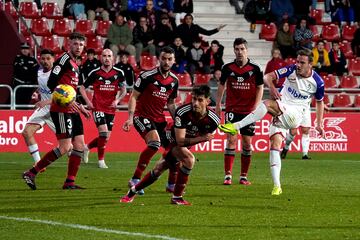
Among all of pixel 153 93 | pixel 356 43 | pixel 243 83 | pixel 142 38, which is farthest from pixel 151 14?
pixel 153 93

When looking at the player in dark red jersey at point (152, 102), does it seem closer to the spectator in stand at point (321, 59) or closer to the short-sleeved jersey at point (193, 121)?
the short-sleeved jersey at point (193, 121)

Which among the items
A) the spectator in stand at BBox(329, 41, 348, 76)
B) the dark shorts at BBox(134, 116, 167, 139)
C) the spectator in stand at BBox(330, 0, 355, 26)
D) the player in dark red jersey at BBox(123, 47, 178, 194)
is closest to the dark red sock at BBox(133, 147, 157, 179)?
the player in dark red jersey at BBox(123, 47, 178, 194)

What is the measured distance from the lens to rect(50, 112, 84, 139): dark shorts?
16.2 meters

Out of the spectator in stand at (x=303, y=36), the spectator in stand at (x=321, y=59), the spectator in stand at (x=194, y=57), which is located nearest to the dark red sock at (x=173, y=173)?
the spectator in stand at (x=194, y=57)

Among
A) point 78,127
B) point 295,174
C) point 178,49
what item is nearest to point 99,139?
point 295,174

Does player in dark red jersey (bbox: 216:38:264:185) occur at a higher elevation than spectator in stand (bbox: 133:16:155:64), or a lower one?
higher

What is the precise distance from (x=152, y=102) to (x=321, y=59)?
15450mm

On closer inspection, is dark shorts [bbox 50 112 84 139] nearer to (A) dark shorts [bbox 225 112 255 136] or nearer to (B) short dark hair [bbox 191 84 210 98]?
(A) dark shorts [bbox 225 112 255 136]

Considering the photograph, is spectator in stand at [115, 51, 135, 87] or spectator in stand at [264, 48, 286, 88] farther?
spectator in stand at [264, 48, 286, 88]

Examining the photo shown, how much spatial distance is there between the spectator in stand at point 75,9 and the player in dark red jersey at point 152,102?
1458cm

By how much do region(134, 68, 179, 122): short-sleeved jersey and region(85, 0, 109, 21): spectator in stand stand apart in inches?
580

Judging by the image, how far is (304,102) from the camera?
16844 millimetres

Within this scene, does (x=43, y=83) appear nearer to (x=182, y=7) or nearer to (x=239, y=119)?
(x=239, y=119)

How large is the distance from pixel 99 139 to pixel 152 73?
19.0ft
